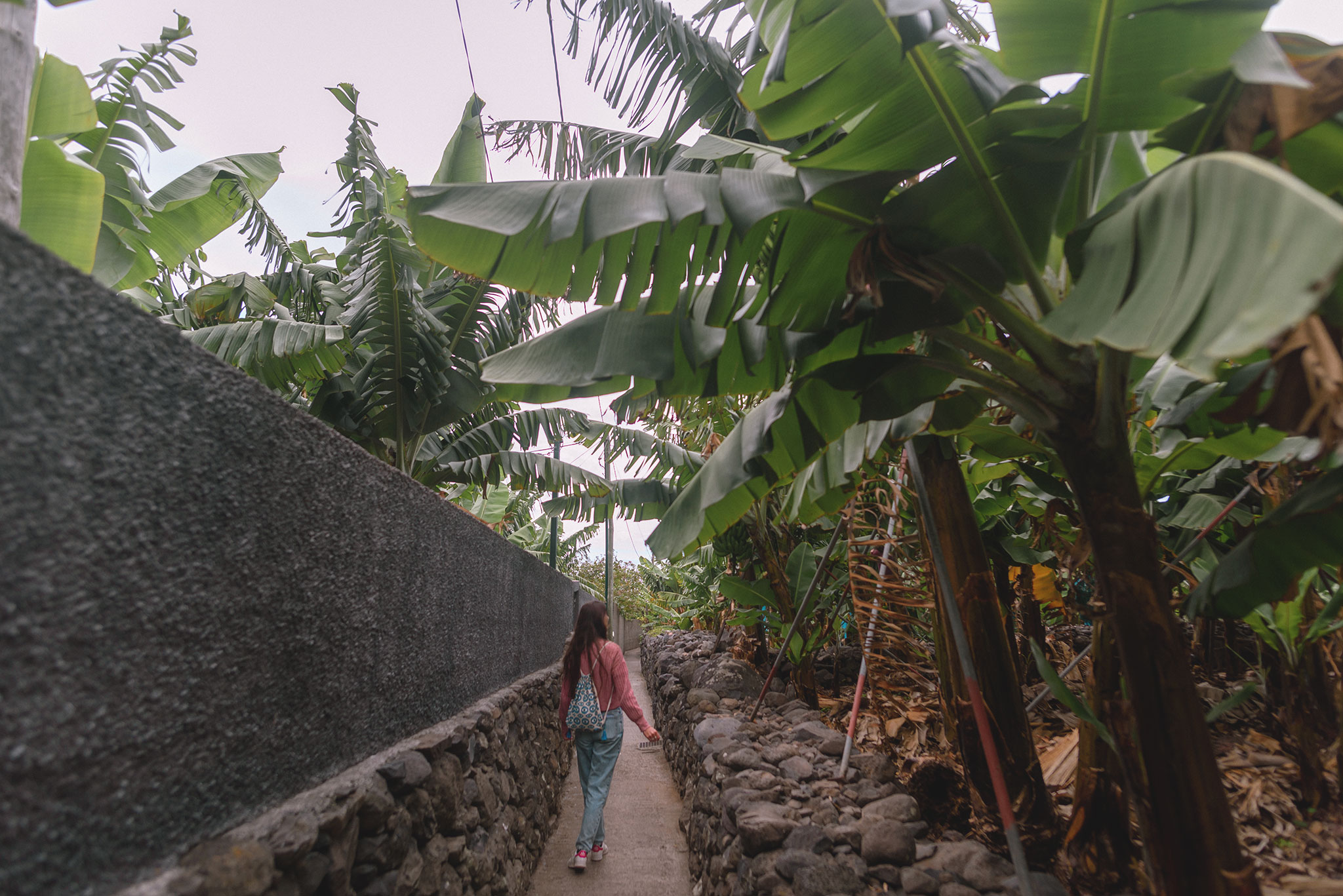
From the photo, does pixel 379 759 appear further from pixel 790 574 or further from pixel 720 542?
pixel 720 542

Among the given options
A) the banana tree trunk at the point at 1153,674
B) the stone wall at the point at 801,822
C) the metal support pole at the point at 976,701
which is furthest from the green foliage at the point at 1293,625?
the stone wall at the point at 801,822

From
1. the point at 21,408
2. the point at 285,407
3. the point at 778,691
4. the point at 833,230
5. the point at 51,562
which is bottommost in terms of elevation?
the point at 778,691

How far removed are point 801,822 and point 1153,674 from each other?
2.04 metres

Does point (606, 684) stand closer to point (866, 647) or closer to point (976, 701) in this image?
point (866, 647)

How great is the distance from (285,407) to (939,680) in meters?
3.09

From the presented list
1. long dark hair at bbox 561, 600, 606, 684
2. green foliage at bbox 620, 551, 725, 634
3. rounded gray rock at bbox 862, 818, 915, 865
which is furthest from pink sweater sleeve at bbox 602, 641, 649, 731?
rounded gray rock at bbox 862, 818, 915, 865

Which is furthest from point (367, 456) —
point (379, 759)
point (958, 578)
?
point (958, 578)

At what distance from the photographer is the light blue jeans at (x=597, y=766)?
16.0 feet

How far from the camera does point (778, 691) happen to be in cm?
627

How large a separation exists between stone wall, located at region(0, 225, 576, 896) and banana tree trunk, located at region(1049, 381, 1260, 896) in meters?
2.24

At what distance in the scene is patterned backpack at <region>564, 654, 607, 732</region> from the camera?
500cm

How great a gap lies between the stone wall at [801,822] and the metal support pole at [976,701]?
8.0 inches

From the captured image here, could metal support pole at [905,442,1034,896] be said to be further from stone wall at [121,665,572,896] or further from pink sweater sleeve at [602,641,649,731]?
pink sweater sleeve at [602,641,649,731]

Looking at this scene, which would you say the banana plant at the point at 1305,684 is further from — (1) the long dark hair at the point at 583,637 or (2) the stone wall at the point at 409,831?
(1) the long dark hair at the point at 583,637
